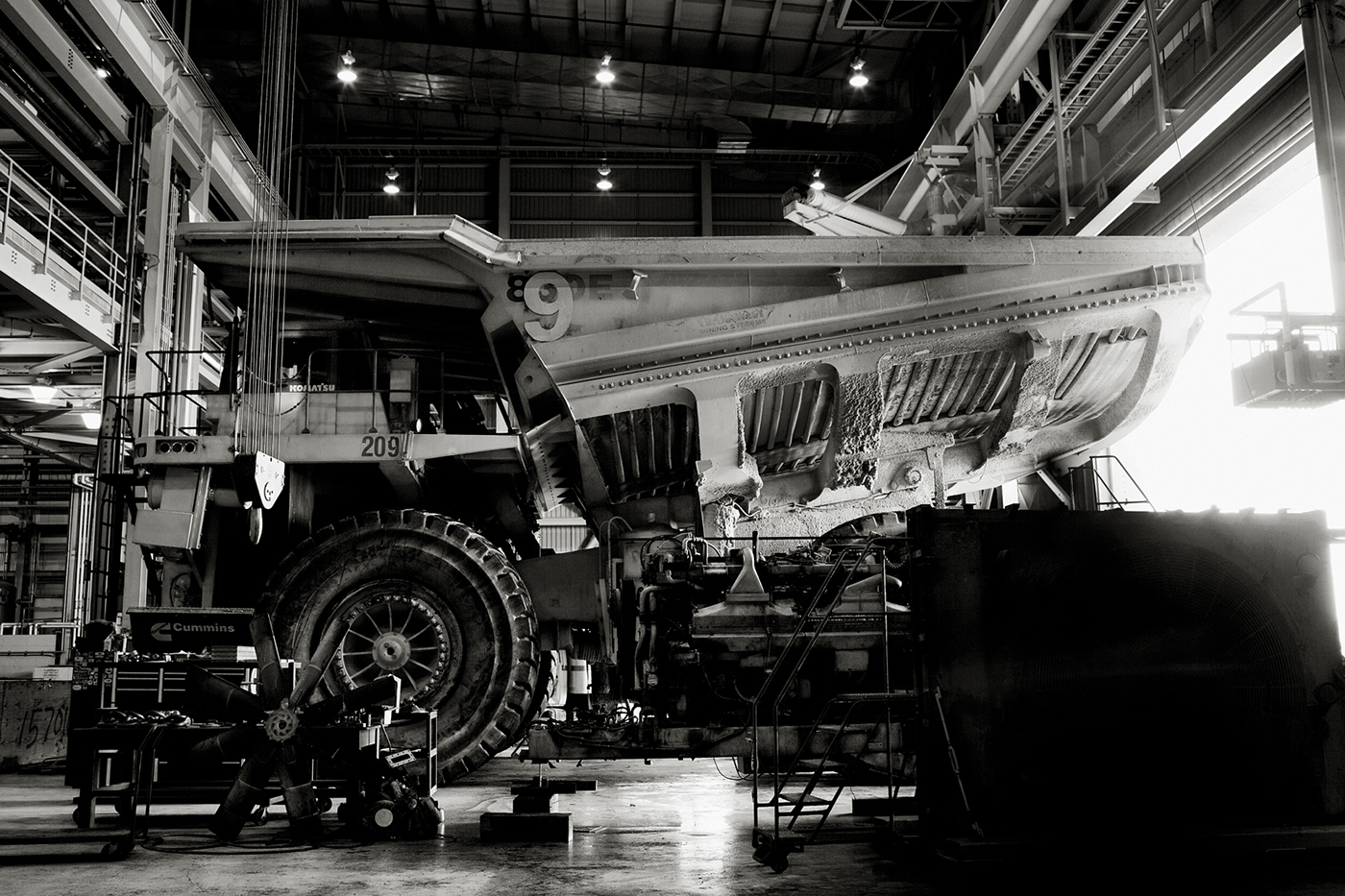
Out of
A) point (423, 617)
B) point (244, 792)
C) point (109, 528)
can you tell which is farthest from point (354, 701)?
point (109, 528)

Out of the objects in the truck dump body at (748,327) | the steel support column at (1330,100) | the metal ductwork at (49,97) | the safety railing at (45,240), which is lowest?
the truck dump body at (748,327)

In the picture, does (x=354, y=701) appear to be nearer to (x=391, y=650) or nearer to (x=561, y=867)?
(x=391, y=650)

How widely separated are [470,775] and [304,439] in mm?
3732

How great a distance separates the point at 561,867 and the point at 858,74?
1812 cm

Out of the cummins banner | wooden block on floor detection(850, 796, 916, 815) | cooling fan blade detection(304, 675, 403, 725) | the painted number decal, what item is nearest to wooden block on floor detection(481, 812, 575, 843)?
cooling fan blade detection(304, 675, 403, 725)

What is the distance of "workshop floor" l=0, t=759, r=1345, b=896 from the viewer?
5008 mm

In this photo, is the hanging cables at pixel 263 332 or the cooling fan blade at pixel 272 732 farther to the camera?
the hanging cables at pixel 263 332

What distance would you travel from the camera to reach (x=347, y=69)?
20406mm

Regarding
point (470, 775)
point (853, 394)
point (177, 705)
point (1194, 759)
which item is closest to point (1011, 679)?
point (1194, 759)

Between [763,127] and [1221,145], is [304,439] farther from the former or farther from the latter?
[763,127]

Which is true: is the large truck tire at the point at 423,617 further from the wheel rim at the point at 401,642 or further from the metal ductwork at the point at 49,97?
the metal ductwork at the point at 49,97

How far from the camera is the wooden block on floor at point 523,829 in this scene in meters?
6.68

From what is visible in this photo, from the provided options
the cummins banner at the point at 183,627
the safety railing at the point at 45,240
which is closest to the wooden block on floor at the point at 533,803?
the cummins banner at the point at 183,627

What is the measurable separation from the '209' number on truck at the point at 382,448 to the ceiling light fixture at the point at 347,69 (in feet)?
44.0
